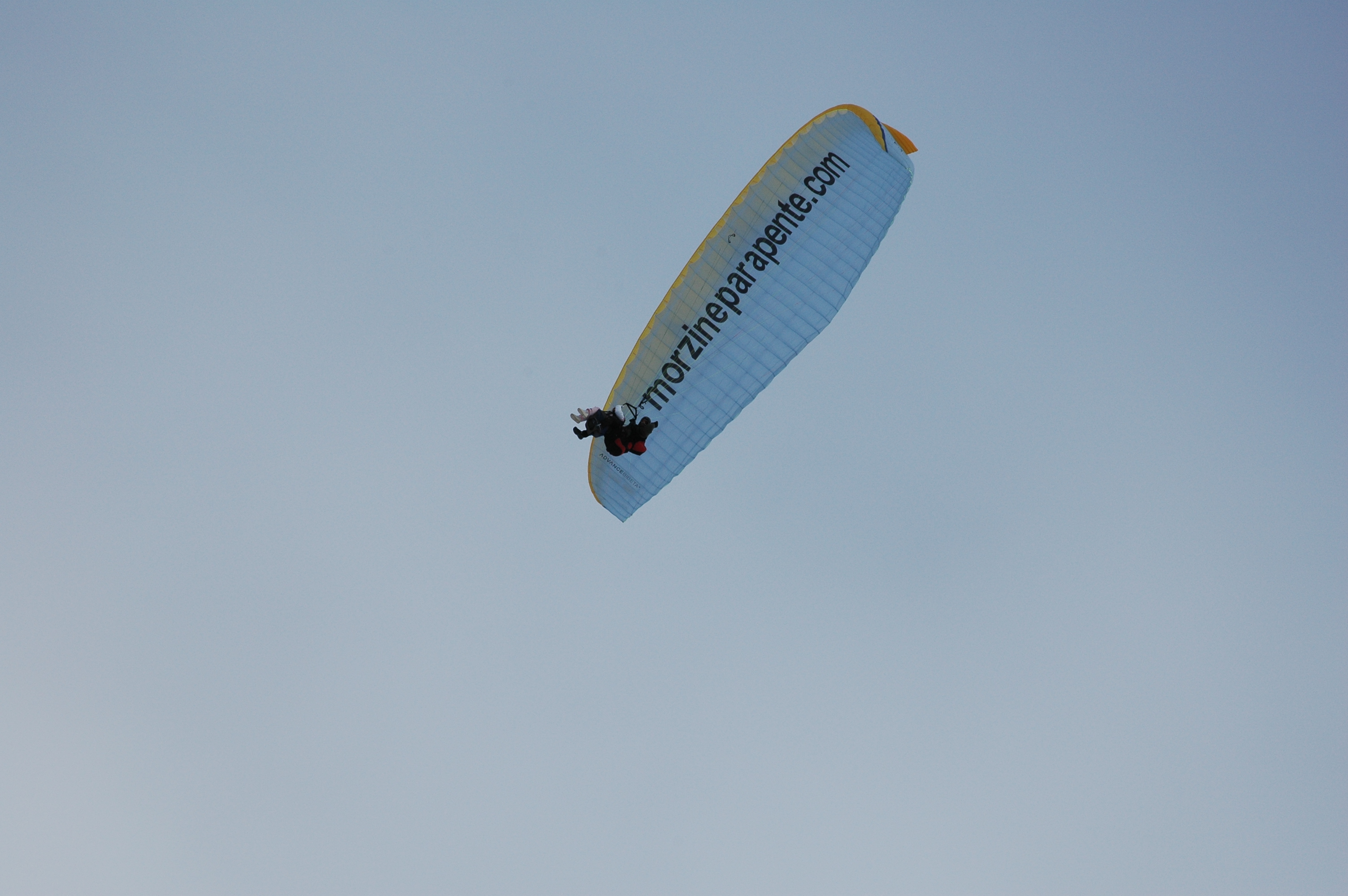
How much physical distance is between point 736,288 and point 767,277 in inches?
23.4

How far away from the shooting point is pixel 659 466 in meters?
16.6

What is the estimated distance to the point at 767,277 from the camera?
16031 mm

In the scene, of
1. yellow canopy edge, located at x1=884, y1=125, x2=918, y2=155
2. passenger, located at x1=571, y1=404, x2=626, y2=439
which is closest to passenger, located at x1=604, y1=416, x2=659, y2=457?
passenger, located at x1=571, y1=404, x2=626, y2=439

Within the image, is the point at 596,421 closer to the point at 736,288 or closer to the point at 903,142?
the point at 736,288

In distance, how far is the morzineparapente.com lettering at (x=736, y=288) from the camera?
1599 cm

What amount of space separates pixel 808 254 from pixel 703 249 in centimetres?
193

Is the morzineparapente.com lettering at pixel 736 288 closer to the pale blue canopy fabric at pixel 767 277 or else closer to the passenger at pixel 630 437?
the pale blue canopy fabric at pixel 767 277

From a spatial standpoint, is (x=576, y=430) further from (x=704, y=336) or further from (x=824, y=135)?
(x=824, y=135)

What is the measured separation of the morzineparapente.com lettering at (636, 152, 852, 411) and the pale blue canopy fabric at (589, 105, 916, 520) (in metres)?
0.02

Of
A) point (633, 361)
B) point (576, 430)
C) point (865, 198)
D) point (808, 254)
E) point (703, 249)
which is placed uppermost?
point (865, 198)

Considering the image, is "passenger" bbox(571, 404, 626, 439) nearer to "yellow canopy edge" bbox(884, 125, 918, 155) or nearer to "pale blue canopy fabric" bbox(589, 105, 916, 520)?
"pale blue canopy fabric" bbox(589, 105, 916, 520)

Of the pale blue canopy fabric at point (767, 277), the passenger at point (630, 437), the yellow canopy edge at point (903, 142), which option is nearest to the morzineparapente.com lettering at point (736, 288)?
the pale blue canopy fabric at point (767, 277)

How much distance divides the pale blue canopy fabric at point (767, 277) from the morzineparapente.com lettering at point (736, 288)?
0.02m

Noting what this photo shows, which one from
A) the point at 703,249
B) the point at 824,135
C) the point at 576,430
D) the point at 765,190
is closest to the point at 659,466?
the point at 576,430
